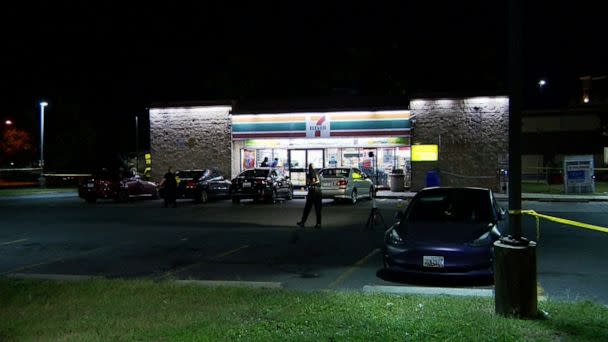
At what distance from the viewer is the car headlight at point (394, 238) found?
987 centimetres

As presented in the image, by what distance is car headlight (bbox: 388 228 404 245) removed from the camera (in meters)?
9.87

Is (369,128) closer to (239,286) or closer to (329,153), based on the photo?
(329,153)

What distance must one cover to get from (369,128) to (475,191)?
2318 centimetres

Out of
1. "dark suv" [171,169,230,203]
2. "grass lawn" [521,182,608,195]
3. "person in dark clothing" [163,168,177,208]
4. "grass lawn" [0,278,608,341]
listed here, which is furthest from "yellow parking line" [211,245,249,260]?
"grass lawn" [521,182,608,195]

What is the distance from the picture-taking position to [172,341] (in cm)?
600

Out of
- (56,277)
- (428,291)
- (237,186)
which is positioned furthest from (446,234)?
(237,186)

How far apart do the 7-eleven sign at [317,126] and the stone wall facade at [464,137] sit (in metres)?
4.88

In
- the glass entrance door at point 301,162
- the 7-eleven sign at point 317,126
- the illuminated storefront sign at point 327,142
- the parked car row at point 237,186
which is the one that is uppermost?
the 7-eleven sign at point 317,126

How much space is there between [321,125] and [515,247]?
28551mm

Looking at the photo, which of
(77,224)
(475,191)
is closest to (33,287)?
(475,191)

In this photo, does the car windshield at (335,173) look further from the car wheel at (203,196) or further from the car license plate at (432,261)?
the car license plate at (432,261)

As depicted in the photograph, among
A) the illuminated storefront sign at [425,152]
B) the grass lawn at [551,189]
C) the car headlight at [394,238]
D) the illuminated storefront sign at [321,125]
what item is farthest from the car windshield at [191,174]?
the car headlight at [394,238]

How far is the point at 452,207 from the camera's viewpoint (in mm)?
10961

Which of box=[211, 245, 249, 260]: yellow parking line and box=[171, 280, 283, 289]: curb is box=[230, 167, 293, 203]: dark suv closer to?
box=[211, 245, 249, 260]: yellow parking line
